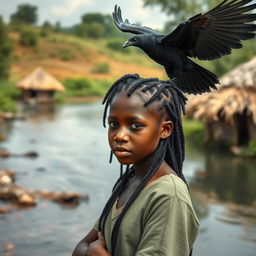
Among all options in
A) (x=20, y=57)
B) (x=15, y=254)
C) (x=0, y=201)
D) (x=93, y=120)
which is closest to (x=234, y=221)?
(x=15, y=254)

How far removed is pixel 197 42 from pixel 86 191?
602 cm

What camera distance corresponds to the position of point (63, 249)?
5.29 m

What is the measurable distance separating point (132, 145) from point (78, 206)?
17.8ft

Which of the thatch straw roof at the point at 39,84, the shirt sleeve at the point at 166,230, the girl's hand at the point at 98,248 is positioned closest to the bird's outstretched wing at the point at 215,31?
the shirt sleeve at the point at 166,230

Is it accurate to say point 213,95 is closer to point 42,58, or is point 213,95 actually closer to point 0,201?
point 0,201

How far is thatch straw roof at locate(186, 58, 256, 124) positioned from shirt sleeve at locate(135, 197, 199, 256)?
28.8ft

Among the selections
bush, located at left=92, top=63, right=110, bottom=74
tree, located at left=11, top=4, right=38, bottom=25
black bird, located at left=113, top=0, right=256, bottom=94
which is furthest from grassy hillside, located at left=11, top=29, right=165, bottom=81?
black bird, located at left=113, top=0, right=256, bottom=94

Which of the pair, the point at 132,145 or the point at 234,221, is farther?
the point at 234,221

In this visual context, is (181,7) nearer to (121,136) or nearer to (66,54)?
(121,136)

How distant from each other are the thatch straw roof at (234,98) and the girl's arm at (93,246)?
862 centimetres

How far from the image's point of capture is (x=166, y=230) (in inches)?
55.3

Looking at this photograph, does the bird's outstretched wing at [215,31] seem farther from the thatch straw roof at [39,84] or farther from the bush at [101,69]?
the bush at [101,69]

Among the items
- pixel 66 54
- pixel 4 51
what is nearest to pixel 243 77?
pixel 4 51

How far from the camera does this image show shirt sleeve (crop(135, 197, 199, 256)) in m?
1.40
